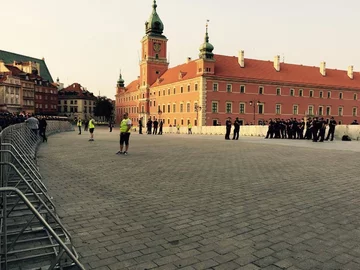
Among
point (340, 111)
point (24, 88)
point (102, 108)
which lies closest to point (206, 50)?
point (340, 111)

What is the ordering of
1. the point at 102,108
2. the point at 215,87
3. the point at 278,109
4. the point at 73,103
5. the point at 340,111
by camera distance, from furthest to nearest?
the point at 73,103
the point at 102,108
the point at 340,111
the point at 278,109
the point at 215,87

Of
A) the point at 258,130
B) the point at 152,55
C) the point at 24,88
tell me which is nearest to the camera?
the point at 258,130

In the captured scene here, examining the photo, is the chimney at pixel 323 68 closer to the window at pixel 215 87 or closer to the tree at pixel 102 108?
the window at pixel 215 87

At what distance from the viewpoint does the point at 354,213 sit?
551 centimetres

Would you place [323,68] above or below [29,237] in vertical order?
above

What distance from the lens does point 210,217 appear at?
207 inches

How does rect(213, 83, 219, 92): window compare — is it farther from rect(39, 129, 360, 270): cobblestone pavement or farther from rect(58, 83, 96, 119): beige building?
rect(58, 83, 96, 119): beige building

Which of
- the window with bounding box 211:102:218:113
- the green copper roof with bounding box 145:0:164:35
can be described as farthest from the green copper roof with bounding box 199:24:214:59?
the green copper roof with bounding box 145:0:164:35

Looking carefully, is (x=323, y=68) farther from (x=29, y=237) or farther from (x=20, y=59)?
(x=20, y=59)

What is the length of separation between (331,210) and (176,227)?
2992 millimetres

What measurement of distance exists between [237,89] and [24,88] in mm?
63150

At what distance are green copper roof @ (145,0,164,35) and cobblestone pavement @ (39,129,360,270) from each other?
8087 centimetres

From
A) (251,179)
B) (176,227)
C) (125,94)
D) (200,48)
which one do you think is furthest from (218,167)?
(125,94)

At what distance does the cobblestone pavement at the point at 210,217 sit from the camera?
3758 mm
